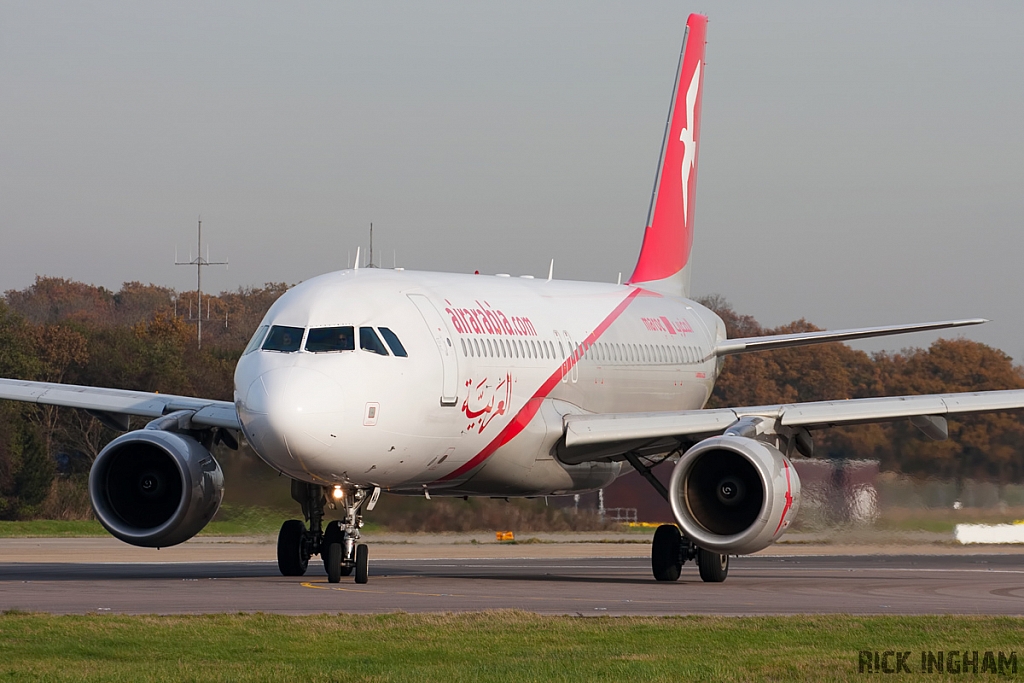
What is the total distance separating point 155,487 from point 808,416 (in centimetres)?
881

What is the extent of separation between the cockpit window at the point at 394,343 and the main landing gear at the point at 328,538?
5.83ft

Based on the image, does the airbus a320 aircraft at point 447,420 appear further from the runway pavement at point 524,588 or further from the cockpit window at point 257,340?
the runway pavement at point 524,588

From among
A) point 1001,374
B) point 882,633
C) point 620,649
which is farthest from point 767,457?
point 1001,374

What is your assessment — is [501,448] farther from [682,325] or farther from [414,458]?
[682,325]

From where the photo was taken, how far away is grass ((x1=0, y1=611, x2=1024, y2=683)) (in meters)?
11.8

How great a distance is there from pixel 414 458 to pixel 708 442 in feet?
12.4

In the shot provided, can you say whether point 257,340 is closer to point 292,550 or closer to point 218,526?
Answer: point 292,550

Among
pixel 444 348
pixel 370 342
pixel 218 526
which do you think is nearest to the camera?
pixel 370 342

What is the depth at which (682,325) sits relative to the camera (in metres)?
30.0

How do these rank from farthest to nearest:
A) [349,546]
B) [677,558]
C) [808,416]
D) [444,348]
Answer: [677,558] < [808,416] < [444,348] < [349,546]

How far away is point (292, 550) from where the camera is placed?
2305 centimetres

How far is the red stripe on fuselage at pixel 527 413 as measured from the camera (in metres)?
22.2

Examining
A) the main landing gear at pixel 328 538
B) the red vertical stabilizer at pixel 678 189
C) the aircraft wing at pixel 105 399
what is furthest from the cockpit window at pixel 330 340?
the red vertical stabilizer at pixel 678 189

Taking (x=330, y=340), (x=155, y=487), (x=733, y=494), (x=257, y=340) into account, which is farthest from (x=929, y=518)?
(x=257, y=340)
